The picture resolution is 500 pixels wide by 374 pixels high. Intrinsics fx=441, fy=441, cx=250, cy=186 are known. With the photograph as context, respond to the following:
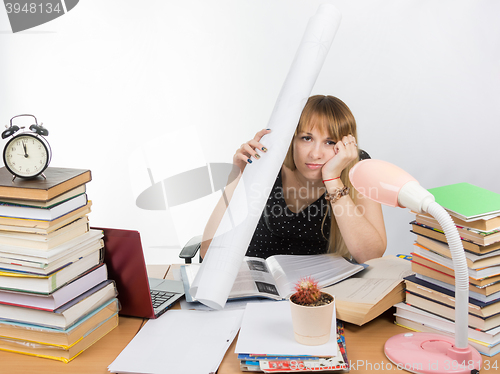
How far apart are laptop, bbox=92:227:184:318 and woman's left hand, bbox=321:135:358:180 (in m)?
0.69

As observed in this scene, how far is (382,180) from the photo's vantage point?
77 centimetres

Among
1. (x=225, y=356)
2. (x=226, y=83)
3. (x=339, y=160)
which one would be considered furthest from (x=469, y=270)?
(x=226, y=83)

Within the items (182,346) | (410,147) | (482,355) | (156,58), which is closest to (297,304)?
(182,346)

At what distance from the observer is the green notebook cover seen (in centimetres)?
82

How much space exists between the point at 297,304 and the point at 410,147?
1898 millimetres

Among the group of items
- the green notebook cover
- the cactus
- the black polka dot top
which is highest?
the green notebook cover

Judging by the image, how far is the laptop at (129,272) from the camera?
957 millimetres

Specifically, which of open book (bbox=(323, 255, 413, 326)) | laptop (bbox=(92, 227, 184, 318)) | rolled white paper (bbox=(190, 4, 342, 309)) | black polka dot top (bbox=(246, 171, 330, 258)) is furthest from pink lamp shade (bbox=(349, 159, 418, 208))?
black polka dot top (bbox=(246, 171, 330, 258))

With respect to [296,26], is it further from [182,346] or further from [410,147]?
[182,346]

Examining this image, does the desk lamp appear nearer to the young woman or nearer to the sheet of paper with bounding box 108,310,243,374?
the sheet of paper with bounding box 108,310,243,374

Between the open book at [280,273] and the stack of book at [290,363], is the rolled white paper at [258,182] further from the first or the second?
the stack of book at [290,363]

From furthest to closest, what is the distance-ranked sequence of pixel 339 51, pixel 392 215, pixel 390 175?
pixel 392 215
pixel 339 51
pixel 390 175

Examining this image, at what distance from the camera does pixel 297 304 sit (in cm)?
78

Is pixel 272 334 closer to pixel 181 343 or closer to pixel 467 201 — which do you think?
pixel 181 343
